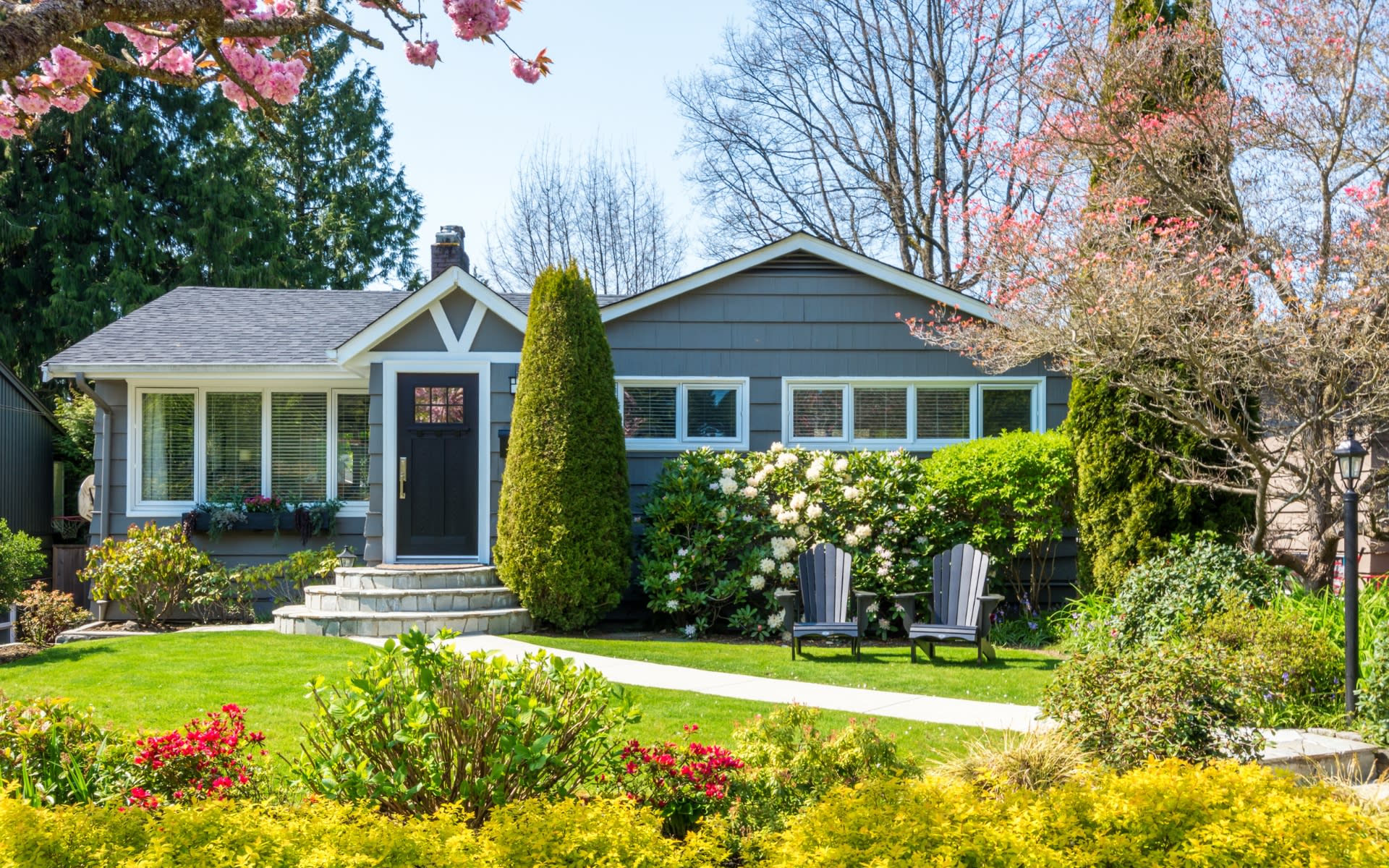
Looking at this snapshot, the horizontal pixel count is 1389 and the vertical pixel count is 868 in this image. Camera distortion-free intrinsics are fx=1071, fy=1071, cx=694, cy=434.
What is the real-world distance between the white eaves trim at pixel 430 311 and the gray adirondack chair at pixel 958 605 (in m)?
4.73

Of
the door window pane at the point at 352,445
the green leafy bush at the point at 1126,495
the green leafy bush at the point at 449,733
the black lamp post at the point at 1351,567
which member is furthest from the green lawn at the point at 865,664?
the green leafy bush at the point at 449,733

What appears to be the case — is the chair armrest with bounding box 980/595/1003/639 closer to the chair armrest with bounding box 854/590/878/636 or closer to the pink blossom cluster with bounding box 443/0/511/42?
the chair armrest with bounding box 854/590/878/636

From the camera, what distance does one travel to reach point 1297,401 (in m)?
7.89

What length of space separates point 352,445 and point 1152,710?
939 cm

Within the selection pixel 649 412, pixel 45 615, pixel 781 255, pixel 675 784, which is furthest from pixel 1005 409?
pixel 45 615

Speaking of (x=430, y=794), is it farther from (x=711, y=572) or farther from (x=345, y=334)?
(x=345, y=334)

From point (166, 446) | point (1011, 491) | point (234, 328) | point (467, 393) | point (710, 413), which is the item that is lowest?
point (1011, 491)

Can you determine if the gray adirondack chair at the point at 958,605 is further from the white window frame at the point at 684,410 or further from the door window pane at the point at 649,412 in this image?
the door window pane at the point at 649,412

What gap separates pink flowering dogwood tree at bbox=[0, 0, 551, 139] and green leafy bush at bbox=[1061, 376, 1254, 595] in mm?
6194

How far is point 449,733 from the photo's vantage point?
12.2 feet

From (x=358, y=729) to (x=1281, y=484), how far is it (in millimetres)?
10597

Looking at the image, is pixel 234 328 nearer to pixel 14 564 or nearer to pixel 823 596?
pixel 14 564

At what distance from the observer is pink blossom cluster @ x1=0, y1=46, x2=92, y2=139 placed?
14.0 feet

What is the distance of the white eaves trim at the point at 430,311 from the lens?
10531 mm
